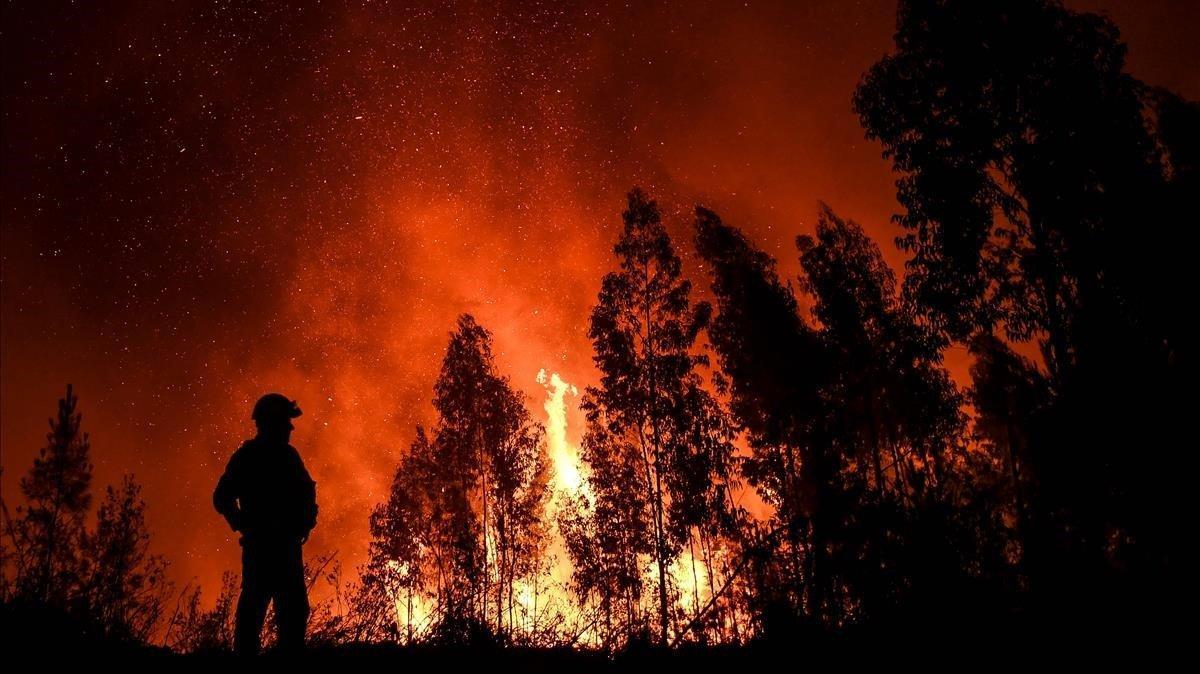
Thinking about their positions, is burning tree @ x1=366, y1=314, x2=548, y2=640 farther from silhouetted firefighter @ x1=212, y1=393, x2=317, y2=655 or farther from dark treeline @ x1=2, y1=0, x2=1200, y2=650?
silhouetted firefighter @ x1=212, y1=393, x2=317, y2=655

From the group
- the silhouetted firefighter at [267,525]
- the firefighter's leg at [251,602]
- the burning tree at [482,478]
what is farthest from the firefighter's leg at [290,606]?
the burning tree at [482,478]

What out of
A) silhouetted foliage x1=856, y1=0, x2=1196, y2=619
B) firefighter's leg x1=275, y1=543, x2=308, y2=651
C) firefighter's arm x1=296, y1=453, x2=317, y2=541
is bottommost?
firefighter's leg x1=275, y1=543, x2=308, y2=651

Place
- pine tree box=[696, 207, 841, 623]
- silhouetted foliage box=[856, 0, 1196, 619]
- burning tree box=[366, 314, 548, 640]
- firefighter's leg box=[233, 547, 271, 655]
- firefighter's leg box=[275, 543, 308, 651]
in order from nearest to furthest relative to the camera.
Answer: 1. firefighter's leg box=[233, 547, 271, 655]
2. firefighter's leg box=[275, 543, 308, 651]
3. silhouetted foliage box=[856, 0, 1196, 619]
4. pine tree box=[696, 207, 841, 623]
5. burning tree box=[366, 314, 548, 640]

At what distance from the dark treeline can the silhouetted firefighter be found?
1.39 m

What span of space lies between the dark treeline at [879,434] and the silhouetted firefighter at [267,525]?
1.39 meters

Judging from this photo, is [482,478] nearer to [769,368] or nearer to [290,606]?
[769,368]

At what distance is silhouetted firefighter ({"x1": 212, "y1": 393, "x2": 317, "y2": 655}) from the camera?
16.9ft

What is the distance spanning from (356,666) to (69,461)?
120ft

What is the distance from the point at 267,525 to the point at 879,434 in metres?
24.8

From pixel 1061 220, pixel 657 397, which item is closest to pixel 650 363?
pixel 657 397

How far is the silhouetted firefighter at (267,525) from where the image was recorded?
515cm

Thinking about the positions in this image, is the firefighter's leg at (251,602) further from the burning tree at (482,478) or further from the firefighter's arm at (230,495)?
the burning tree at (482,478)

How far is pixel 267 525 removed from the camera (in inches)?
208

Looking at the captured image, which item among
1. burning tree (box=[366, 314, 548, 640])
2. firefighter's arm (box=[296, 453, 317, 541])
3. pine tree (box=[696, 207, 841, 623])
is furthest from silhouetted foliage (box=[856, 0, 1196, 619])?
burning tree (box=[366, 314, 548, 640])
